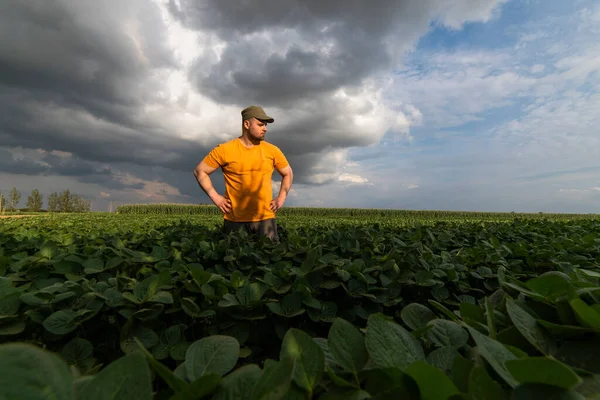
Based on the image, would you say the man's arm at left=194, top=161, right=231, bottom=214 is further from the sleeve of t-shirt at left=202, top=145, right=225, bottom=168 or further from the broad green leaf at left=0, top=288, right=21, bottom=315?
the broad green leaf at left=0, top=288, right=21, bottom=315

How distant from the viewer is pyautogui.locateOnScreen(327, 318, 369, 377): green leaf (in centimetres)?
73

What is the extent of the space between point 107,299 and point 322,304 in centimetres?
97

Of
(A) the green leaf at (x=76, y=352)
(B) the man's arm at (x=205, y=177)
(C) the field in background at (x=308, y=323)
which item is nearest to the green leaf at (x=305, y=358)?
(C) the field in background at (x=308, y=323)

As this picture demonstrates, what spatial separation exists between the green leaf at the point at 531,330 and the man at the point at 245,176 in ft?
14.0

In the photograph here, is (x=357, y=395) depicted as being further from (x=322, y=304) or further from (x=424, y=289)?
(x=424, y=289)

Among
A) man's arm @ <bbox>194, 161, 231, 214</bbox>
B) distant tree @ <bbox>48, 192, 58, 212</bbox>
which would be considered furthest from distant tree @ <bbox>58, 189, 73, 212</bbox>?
man's arm @ <bbox>194, 161, 231, 214</bbox>

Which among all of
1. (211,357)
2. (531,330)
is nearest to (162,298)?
(211,357)

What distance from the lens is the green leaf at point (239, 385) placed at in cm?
60

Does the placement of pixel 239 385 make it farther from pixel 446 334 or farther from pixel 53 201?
pixel 53 201

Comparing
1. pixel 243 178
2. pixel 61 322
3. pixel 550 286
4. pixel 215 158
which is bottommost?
pixel 61 322

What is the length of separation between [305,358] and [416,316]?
51 centimetres

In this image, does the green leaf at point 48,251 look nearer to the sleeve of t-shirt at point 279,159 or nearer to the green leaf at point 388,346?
the green leaf at point 388,346

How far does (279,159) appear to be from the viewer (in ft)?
18.7

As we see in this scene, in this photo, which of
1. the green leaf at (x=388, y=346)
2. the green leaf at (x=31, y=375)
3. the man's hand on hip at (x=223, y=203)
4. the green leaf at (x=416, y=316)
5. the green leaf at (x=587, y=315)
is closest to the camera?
the green leaf at (x=31, y=375)
